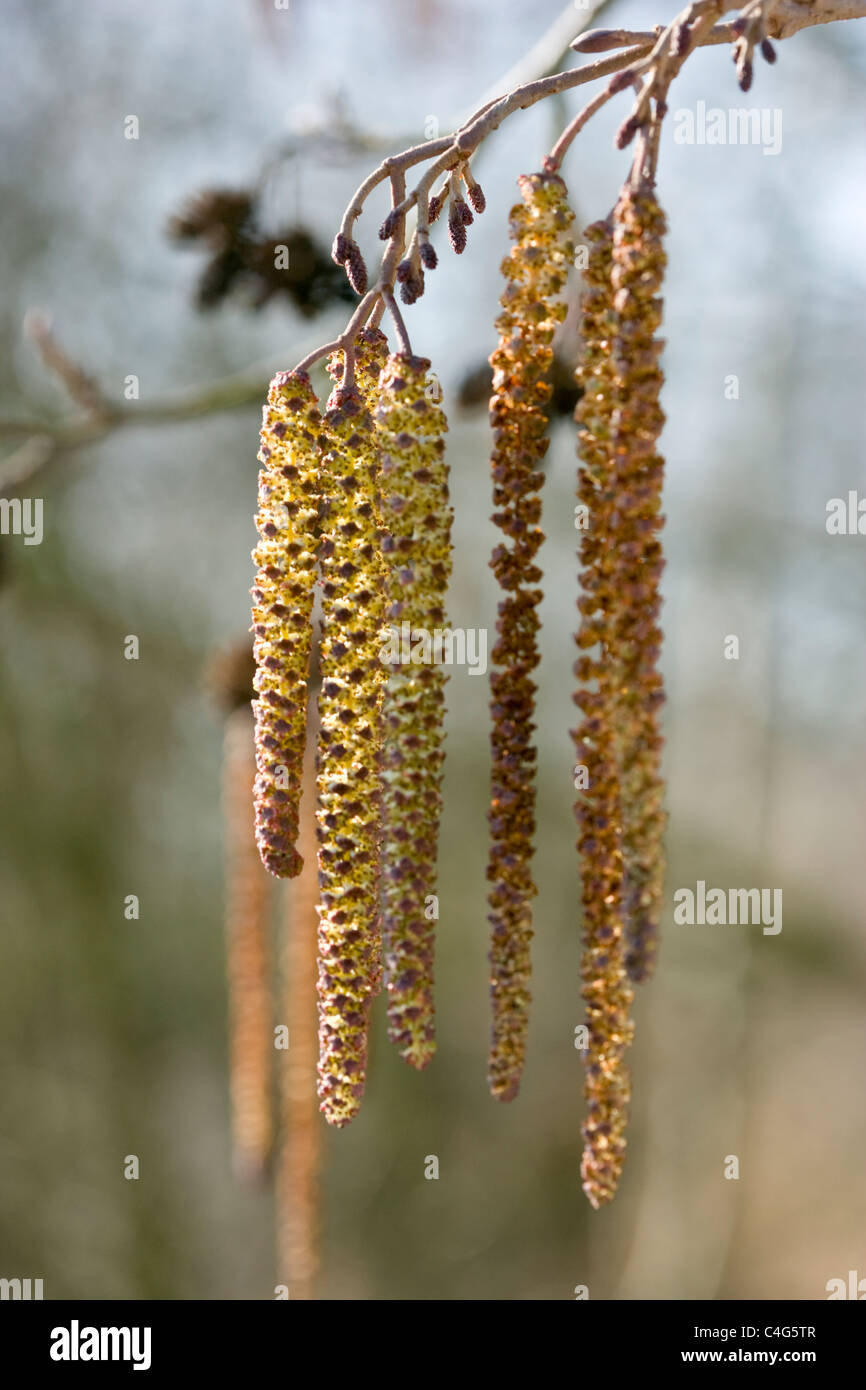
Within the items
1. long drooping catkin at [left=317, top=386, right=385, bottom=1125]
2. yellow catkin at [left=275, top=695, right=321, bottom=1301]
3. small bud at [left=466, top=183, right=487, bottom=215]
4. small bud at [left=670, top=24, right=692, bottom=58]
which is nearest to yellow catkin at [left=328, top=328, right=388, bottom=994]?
long drooping catkin at [left=317, top=386, right=385, bottom=1125]

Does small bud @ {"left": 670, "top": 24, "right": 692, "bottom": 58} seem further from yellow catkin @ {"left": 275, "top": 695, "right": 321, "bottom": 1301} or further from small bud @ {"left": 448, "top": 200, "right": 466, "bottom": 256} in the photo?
yellow catkin @ {"left": 275, "top": 695, "right": 321, "bottom": 1301}

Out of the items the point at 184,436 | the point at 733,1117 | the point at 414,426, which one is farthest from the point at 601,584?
the point at 184,436

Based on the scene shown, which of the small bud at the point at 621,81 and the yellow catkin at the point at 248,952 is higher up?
the small bud at the point at 621,81

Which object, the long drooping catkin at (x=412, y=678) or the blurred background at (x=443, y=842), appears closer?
the long drooping catkin at (x=412, y=678)

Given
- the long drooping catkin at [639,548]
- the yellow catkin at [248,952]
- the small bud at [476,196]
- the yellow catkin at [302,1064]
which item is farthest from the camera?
the yellow catkin at [248,952]

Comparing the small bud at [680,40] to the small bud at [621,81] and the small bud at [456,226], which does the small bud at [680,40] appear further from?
the small bud at [456,226]

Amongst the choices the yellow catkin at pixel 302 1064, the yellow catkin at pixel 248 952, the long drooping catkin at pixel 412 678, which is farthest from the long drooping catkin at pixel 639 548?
the yellow catkin at pixel 248 952
